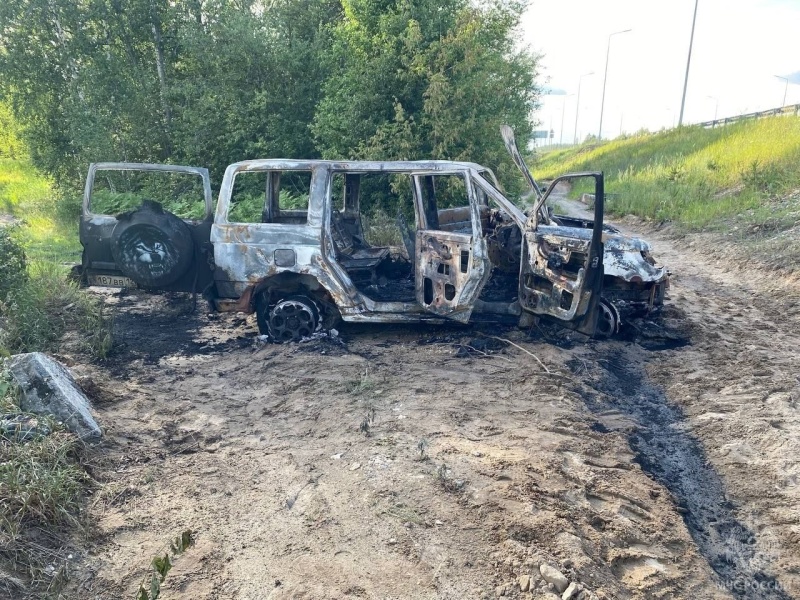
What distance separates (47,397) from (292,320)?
2528 millimetres

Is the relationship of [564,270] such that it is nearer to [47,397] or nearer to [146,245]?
[146,245]

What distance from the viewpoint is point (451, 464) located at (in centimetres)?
373

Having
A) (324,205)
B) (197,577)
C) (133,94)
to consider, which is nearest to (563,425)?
(197,577)

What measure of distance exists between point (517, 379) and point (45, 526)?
359 centimetres

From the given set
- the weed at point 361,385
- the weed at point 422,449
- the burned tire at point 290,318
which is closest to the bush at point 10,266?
the burned tire at point 290,318

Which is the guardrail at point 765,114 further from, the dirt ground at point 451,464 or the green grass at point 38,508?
the green grass at point 38,508

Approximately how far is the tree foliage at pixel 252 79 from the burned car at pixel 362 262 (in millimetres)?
5954

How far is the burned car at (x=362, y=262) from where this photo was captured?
5508mm

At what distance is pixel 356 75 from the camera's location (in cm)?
1193

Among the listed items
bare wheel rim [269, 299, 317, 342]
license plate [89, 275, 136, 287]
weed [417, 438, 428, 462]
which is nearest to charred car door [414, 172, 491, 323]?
bare wheel rim [269, 299, 317, 342]

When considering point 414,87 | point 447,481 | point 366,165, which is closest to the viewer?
point 447,481

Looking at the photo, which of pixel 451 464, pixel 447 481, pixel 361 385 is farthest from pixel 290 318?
pixel 447 481

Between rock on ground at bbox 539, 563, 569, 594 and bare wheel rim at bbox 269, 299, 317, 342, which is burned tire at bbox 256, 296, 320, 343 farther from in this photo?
rock on ground at bbox 539, 563, 569, 594

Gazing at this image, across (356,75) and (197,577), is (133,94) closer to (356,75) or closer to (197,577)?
(356,75)
